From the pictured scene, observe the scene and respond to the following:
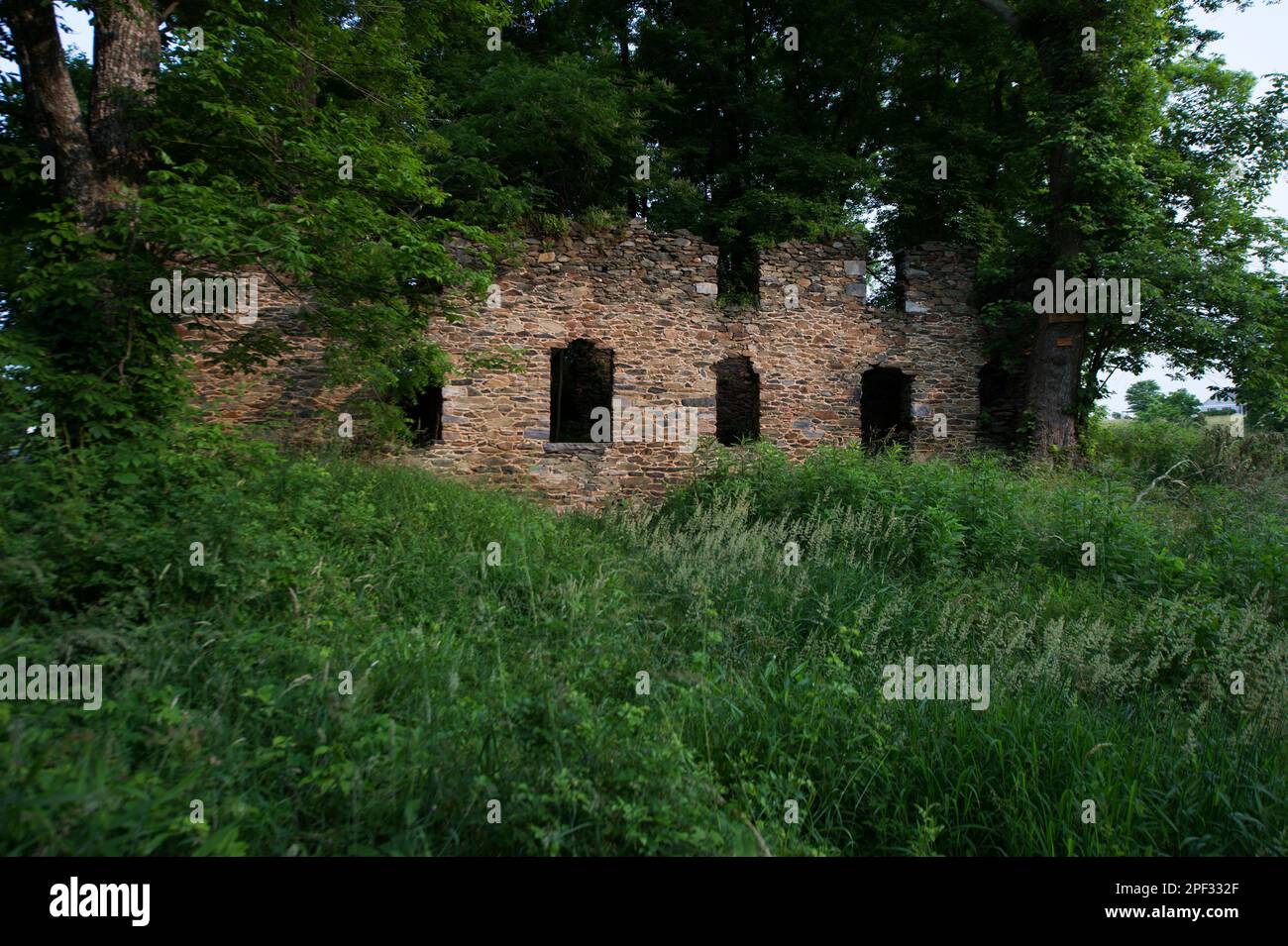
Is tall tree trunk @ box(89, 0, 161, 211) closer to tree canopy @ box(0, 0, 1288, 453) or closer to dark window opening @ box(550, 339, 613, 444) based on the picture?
tree canopy @ box(0, 0, 1288, 453)

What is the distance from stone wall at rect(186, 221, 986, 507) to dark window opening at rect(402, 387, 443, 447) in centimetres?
19

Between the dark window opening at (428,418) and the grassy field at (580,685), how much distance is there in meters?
3.74

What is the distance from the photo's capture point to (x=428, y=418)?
37.0 feet

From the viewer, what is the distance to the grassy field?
2.55 meters

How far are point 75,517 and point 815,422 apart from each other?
10.3 meters

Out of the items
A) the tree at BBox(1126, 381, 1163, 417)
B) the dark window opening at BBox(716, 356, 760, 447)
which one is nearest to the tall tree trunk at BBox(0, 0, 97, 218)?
the dark window opening at BBox(716, 356, 760, 447)

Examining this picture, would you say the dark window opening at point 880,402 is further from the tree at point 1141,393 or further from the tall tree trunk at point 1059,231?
the tree at point 1141,393

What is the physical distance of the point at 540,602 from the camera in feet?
15.8

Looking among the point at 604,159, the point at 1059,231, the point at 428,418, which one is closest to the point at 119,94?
the point at 428,418

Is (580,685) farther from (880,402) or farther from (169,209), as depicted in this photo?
(880,402)

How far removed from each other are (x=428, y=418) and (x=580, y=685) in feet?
28.7
